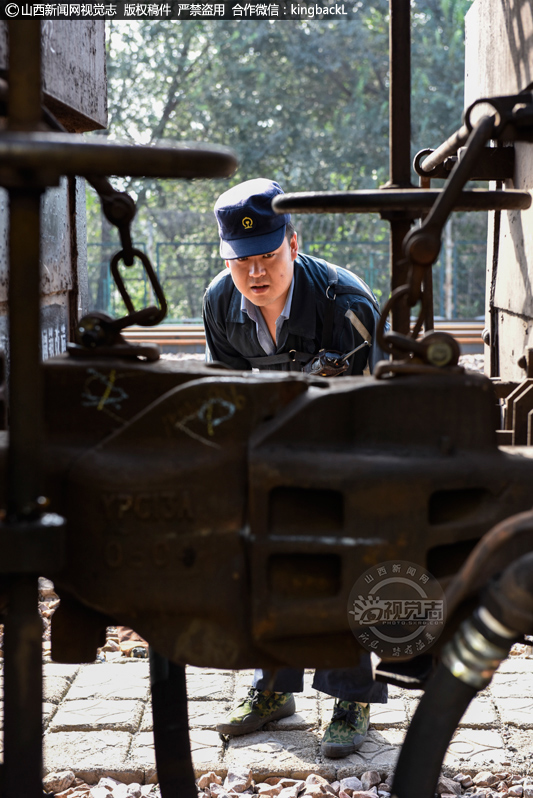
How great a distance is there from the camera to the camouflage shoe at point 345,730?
2.55 meters

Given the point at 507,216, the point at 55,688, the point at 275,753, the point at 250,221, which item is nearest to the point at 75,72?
the point at 250,221

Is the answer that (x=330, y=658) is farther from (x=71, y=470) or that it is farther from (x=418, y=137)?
(x=418, y=137)

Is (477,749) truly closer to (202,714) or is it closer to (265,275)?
(202,714)

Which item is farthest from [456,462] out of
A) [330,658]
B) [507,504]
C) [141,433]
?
[141,433]

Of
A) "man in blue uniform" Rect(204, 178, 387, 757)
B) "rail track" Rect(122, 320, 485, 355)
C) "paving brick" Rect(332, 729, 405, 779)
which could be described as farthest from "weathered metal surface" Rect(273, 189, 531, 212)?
"rail track" Rect(122, 320, 485, 355)

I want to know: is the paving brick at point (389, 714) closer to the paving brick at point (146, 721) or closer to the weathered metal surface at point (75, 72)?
the paving brick at point (146, 721)

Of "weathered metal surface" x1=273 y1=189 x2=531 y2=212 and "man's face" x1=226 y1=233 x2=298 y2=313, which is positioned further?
"man's face" x1=226 y1=233 x2=298 y2=313

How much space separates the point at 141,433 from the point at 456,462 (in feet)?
1.59

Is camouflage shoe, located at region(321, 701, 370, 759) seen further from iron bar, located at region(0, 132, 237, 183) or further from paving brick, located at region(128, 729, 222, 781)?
iron bar, located at region(0, 132, 237, 183)

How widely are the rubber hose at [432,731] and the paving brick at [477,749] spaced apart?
4.54ft

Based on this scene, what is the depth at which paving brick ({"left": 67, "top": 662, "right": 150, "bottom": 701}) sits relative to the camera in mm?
2902

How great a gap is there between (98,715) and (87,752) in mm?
228

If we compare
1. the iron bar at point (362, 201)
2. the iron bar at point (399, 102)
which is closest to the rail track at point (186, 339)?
the iron bar at point (399, 102)

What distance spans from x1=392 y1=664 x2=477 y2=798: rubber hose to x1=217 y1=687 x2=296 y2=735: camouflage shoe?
1.54 m
